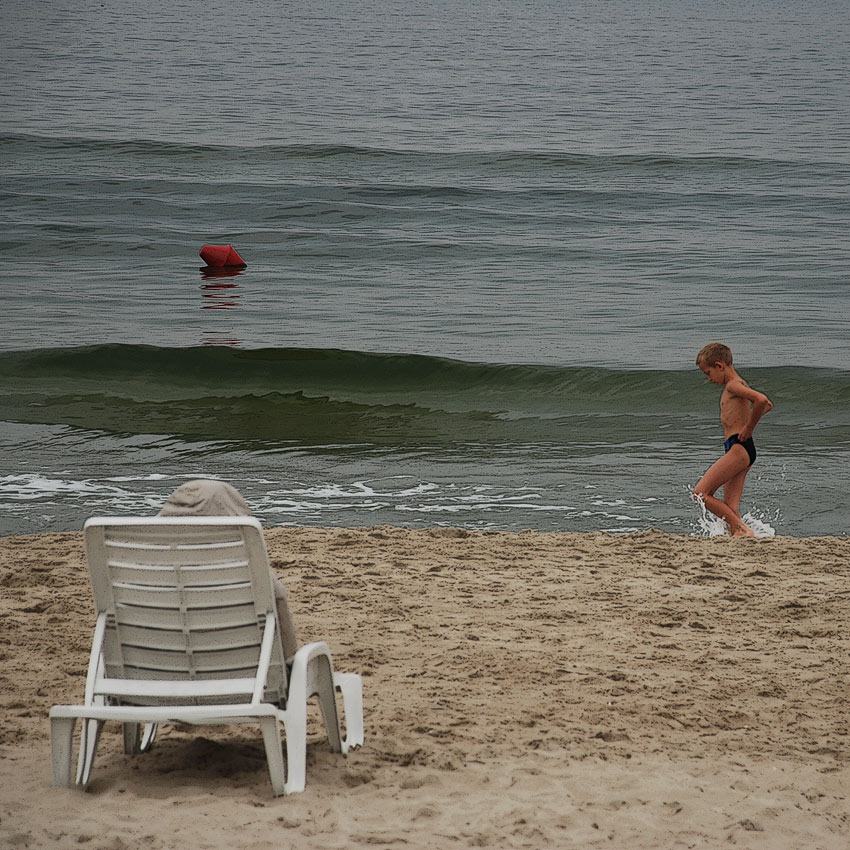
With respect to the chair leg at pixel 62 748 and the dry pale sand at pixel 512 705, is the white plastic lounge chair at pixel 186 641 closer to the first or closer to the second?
the chair leg at pixel 62 748

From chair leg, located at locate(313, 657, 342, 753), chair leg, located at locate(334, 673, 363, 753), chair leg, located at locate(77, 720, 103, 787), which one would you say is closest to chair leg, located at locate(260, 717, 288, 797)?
chair leg, located at locate(313, 657, 342, 753)

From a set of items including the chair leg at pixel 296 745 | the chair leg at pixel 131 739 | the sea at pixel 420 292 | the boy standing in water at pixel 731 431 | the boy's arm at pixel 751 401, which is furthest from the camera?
the sea at pixel 420 292

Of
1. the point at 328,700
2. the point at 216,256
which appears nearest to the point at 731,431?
the point at 328,700

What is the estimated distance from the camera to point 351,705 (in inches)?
199

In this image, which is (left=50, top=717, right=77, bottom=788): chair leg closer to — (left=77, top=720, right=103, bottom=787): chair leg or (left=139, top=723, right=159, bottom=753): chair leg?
(left=77, top=720, right=103, bottom=787): chair leg

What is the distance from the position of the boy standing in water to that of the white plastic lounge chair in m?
4.77

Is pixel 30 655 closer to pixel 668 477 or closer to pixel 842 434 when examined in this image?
pixel 668 477

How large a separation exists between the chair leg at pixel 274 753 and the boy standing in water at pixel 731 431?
490 cm

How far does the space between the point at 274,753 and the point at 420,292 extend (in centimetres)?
2150

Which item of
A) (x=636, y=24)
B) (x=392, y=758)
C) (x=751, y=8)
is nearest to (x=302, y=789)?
(x=392, y=758)

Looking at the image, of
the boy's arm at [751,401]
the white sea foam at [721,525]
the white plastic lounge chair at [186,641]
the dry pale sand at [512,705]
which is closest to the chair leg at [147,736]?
the dry pale sand at [512,705]

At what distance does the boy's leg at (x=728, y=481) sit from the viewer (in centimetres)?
872

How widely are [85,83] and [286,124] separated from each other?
636 inches

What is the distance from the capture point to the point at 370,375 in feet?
61.2
